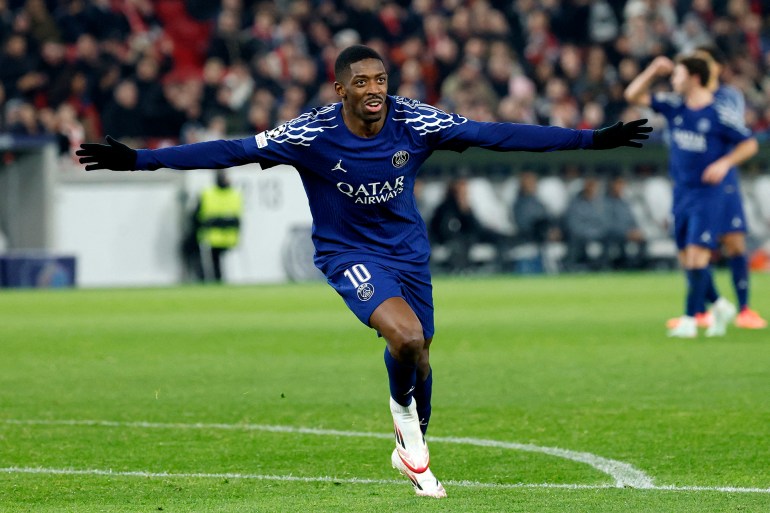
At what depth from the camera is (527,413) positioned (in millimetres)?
8289

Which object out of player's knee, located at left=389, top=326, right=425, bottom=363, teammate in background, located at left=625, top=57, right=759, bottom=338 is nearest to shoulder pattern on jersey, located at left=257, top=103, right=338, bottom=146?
player's knee, located at left=389, top=326, right=425, bottom=363

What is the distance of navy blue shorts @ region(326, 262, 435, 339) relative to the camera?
6121 mm

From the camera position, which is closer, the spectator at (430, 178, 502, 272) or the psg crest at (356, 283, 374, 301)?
the psg crest at (356, 283, 374, 301)

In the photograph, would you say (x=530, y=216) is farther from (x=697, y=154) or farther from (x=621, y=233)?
(x=697, y=154)

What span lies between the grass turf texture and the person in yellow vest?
19.7 ft

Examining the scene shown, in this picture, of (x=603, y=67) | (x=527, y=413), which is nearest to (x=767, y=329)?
(x=527, y=413)

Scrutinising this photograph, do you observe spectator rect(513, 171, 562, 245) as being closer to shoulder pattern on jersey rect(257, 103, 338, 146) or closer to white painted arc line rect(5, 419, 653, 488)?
white painted arc line rect(5, 419, 653, 488)

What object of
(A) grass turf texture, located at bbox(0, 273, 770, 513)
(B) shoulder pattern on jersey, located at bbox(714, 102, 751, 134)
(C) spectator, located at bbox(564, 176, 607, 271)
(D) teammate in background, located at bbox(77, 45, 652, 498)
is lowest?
(A) grass turf texture, located at bbox(0, 273, 770, 513)

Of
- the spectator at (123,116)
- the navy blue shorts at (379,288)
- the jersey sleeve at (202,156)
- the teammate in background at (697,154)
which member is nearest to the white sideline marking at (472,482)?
the navy blue shorts at (379,288)

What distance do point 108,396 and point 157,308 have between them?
8.20 meters

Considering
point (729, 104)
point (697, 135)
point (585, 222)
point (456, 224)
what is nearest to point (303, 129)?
point (697, 135)

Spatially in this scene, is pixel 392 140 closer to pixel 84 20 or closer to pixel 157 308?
pixel 157 308

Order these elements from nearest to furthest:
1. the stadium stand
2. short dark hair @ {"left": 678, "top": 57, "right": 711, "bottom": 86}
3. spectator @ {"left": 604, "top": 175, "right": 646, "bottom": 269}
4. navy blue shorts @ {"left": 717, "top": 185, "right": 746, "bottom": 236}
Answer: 1. short dark hair @ {"left": 678, "top": 57, "right": 711, "bottom": 86}
2. navy blue shorts @ {"left": 717, "top": 185, "right": 746, "bottom": 236}
3. the stadium stand
4. spectator @ {"left": 604, "top": 175, "right": 646, "bottom": 269}

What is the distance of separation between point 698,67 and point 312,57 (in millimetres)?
13853
